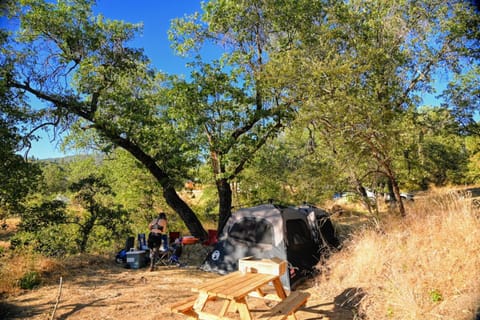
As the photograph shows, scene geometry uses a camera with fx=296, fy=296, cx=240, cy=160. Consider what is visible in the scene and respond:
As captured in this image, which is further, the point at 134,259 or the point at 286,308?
the point at 134,259

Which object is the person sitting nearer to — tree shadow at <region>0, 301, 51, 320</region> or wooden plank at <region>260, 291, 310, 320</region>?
tree shadow at <region>0, 301, 51, 320</region>

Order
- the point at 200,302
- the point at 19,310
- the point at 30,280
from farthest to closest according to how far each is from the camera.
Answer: the point at 30,280 < the point at 19,310 < the point at 200,302

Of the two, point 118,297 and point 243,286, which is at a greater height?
point 243,286

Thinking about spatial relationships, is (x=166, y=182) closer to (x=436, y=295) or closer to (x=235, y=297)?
(x=235, y=297)

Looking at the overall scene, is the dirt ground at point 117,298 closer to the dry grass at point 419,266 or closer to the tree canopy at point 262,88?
the dry grass at point 419,266

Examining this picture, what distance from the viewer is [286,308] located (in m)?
3.34

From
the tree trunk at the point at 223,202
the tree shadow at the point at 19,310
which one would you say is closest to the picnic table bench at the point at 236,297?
the tree shadow at the point at 19,310

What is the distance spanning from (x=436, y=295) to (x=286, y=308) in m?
1.69

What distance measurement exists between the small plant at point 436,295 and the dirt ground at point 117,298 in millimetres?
1162

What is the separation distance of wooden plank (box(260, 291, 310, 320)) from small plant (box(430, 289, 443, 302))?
1420mm

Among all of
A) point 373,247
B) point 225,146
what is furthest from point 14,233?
point 373,247

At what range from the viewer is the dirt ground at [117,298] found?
4.03m

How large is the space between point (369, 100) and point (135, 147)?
624 cm

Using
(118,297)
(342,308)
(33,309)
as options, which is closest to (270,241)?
(342,308)
